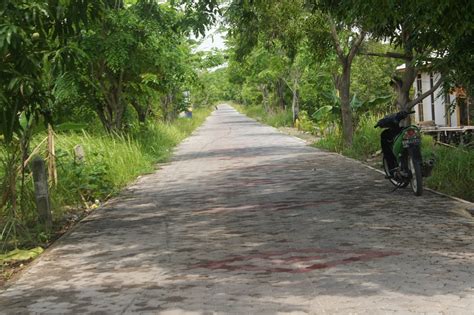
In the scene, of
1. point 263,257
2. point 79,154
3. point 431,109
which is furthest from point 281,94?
point 263,257

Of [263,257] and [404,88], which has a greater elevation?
[404,88]

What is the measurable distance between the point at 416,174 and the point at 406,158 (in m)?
0.48

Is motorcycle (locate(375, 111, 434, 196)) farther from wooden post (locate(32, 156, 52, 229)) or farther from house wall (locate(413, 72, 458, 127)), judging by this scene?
house wall (locate(413, 72, 458, 127))

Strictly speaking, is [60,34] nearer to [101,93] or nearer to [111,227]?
[111,227]

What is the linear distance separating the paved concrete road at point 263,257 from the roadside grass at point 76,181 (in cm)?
52

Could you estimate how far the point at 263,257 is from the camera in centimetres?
618

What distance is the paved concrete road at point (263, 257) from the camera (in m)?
4.80

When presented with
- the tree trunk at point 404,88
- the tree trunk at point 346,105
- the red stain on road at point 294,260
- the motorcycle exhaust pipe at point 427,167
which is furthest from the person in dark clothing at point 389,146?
the tree trunk at point 346,105

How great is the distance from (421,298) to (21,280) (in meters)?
3.80

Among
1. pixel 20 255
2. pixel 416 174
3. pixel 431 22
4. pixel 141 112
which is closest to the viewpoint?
Result: pixel 20 255

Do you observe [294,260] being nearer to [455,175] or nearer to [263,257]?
[263,257]

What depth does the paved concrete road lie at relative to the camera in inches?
189

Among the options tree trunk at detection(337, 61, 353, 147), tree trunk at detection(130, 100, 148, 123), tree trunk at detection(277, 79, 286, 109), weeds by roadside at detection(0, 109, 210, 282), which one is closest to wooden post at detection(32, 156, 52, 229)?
weeds by roadside at detection(0, 109, 210, 282)

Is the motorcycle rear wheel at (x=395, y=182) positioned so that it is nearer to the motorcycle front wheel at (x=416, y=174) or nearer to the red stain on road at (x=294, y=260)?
the motorcycle front wheel at (x=416, y=174)
